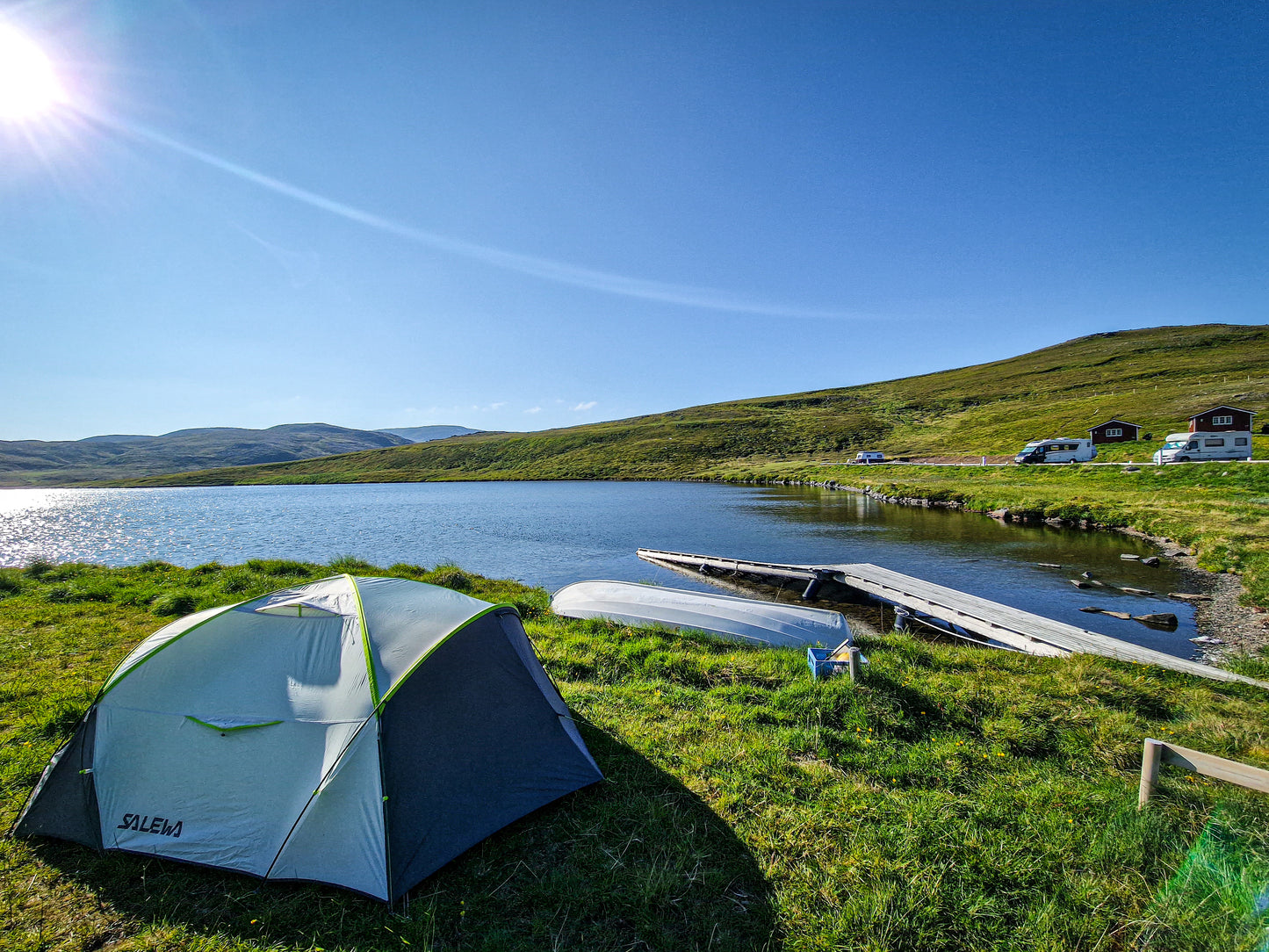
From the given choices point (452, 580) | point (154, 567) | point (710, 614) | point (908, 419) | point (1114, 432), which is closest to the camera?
point (710, 614)

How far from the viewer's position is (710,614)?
14.5m

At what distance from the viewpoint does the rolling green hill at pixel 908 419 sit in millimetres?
86188

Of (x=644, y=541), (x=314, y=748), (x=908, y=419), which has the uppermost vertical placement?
(x=908, y=419)

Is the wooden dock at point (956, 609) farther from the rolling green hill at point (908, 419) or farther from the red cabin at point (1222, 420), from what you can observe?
the rolling green hill at point (908, 419)

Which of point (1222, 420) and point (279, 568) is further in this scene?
point (1222, 420)

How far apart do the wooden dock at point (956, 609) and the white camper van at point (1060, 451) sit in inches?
2079

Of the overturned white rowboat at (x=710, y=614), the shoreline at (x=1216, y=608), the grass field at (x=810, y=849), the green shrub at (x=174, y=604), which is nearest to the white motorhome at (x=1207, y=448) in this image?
the shoreline at (x=1216, y=608)

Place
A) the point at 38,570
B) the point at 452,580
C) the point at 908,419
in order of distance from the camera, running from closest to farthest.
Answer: the point at 38,570 < the point at 452,580 < the point at 908,419

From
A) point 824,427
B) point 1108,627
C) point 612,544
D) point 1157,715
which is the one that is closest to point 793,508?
point 612,544

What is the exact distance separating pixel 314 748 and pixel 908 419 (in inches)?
5314

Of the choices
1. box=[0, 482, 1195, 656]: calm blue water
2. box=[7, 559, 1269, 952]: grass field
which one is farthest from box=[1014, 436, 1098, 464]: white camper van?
box=[7, 559, 1269, 952]: grass field

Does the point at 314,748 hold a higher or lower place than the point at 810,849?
higher

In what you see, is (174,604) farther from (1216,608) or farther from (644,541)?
(1216,608)

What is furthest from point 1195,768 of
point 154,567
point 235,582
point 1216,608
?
point 154,567
